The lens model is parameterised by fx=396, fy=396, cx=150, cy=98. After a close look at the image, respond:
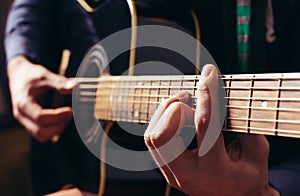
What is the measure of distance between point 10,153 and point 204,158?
88cm

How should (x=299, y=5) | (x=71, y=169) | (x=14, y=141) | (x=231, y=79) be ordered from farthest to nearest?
(x=14, y=141), (x=71, y=169), (x=299, y=5), (x=231, y=79)

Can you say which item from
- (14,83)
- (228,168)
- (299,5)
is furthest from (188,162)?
(14,83)

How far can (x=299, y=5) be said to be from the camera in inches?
25.7

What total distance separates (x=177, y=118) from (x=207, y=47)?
27 centimetres

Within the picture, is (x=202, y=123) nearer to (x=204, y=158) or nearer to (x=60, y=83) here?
(x=204, y=158)

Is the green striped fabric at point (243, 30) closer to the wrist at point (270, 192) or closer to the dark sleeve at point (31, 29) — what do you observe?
the wrist at point (270, 192)

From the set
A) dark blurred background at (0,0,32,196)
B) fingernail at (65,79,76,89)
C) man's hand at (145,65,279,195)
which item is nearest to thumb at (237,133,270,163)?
man's hand at (145,65,279,195)

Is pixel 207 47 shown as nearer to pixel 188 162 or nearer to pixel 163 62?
pixel 163 62

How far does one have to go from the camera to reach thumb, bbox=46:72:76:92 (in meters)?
0.79

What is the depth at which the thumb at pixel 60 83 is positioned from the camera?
79cm

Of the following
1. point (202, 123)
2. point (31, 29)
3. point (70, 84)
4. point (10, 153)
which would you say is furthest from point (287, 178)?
point (10, 153)

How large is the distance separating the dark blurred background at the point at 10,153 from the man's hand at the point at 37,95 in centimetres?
32


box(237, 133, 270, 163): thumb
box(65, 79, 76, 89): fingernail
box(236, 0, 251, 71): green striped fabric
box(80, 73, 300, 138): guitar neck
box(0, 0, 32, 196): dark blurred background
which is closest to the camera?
box(80, 73, 300, 138): guitar neck

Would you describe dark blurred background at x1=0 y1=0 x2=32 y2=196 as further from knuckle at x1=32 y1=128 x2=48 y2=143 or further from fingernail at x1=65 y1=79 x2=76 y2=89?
fingernail at x1=65 y1=79 x2=76 y2=89
